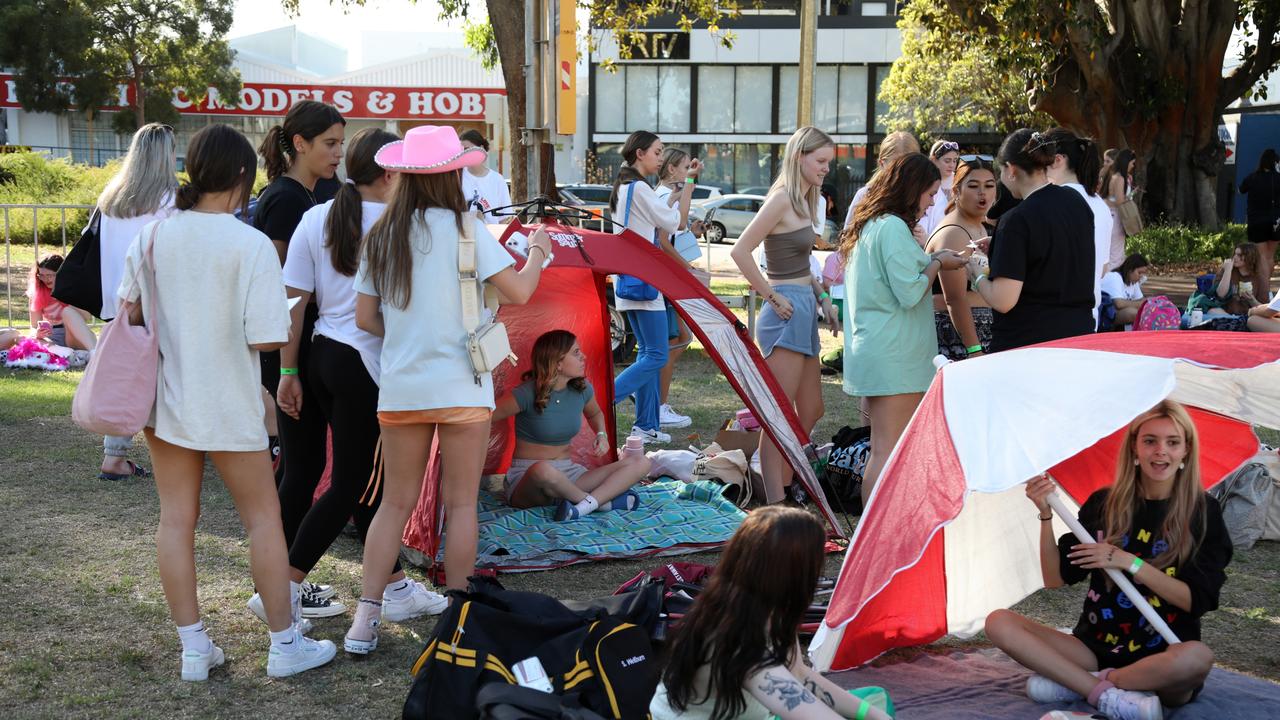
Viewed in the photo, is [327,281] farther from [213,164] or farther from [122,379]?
[122,379]

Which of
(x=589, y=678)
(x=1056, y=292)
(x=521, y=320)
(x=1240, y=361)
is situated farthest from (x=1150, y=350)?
(x=521, y=320)

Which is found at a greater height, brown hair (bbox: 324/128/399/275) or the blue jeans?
brown hair (bbox: 324/128/399/275)

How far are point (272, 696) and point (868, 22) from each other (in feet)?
122

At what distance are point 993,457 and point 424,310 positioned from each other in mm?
1760

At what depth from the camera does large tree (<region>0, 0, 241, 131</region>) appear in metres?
30.9

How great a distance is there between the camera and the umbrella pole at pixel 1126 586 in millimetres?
3520

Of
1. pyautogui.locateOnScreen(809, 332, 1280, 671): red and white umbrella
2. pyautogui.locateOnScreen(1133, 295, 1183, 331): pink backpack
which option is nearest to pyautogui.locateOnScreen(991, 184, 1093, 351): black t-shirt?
pyautogui.locateOnScreen(809, 332, 1280, 671): red and white umbrella

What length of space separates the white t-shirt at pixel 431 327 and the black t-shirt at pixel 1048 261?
2.00 metres

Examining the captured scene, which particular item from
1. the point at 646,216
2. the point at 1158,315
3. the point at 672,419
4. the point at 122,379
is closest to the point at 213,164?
the point at 122,379

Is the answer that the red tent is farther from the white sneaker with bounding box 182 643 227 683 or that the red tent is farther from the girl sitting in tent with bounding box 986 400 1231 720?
the girl sitting in tent with bounding box 986 400 1231 720

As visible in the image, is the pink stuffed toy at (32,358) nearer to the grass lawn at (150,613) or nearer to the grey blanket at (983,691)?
the grass lawn at (150,613)

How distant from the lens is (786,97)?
3847cm

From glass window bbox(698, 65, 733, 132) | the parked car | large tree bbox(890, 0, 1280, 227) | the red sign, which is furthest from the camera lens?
glass window bbox(698, 65, 733, 132)

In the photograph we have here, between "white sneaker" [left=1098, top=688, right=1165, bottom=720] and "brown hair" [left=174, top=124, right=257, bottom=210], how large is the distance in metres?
2.98
